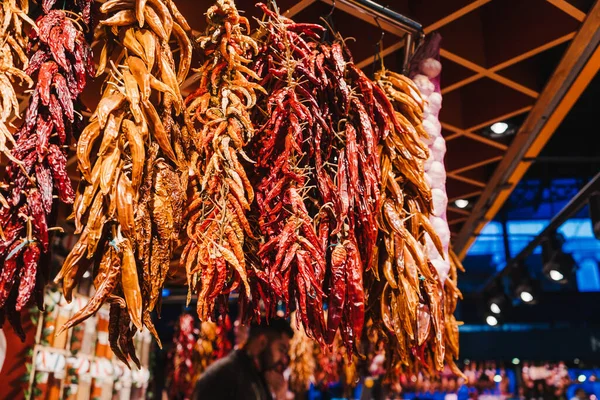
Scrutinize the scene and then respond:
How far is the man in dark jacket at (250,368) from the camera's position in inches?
130

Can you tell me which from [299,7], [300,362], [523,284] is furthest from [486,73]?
[300,362]

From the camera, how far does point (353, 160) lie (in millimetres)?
1701

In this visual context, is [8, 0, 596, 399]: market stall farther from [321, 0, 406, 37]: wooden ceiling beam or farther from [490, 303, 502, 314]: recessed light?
[490, 303, 502, 314]: recessed light

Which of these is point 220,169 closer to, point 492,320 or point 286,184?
point 286,184

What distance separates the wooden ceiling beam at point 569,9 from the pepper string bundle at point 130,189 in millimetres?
1934

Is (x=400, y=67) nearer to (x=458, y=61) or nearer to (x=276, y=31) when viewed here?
(x=458, y=61)

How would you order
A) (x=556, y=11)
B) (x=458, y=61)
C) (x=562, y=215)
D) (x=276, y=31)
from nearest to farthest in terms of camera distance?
(x=276, y=31) → (x=556, y=11) → (x=458, y=61) → (x=562, y=215)

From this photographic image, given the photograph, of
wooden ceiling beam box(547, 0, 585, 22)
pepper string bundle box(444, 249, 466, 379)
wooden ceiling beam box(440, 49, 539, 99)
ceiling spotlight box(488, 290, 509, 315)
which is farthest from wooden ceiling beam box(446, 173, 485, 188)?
ceiling spotlight box(488, 290, 509, 315)

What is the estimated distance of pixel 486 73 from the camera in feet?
9.78

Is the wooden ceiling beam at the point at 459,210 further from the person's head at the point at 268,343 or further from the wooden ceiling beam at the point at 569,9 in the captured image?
the wooden ceiling beam at the point at 569,9

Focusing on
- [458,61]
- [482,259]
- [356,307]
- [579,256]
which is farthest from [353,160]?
[579,256]

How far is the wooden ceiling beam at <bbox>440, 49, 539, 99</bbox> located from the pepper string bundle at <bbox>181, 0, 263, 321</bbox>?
144 centimetres

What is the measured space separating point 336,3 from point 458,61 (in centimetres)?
96

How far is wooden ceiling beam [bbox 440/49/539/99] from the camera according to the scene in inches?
111
